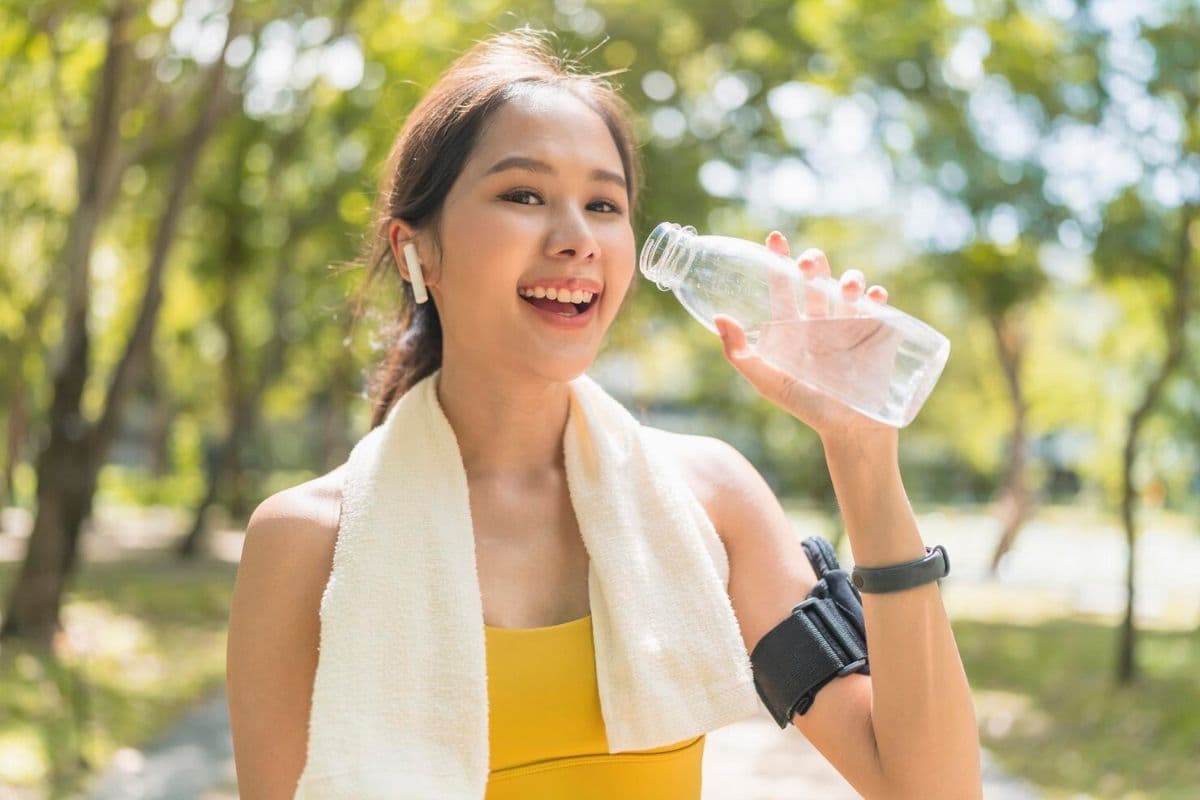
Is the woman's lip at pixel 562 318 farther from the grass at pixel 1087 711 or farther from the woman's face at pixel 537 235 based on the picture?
the grass at pixel 1087 711

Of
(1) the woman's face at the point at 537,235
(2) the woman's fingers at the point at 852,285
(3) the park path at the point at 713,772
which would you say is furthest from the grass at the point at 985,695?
(2) the woman's fingers at the point at 852,285

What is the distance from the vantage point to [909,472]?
42750mm

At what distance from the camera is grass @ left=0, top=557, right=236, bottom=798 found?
7.48 metres

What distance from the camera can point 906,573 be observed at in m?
1.82

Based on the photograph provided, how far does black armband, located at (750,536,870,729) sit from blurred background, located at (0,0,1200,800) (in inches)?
41.5

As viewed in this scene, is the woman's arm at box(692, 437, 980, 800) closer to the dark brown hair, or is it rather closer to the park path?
the dark brown hair

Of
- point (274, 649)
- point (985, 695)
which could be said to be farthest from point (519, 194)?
point (985, 695)

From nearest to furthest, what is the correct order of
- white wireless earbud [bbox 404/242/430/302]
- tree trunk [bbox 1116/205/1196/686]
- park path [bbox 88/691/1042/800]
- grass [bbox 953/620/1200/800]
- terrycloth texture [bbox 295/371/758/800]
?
terrycloth texture [bbox 295/371/758/800] → white wireless earbud [bbox 404/242/430/302] → park path [bbox 88/691/1042/800] → grass [bbox 953/620/1200/800] → tree trunk [bbox 1116/205/1196/686]

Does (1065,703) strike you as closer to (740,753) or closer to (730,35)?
(740,753)

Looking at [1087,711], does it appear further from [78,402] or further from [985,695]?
[78,402]

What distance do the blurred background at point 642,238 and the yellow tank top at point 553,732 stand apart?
3.09 feet

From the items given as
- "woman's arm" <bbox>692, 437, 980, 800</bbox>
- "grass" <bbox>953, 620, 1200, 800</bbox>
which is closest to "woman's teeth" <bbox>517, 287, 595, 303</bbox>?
"woman's arm" <bbox>692, 437, 980, 800</bbox>

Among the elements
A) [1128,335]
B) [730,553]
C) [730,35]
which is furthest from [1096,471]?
[730,553]

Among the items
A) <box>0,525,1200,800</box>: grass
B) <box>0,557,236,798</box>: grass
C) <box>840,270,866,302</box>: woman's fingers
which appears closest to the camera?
<box>840,270,866,302</box>: woman's fingers
